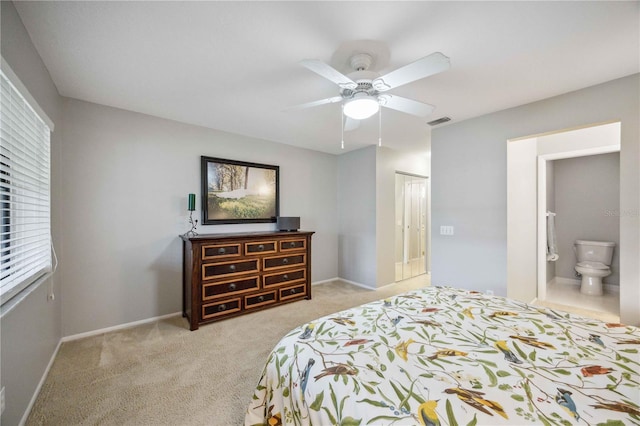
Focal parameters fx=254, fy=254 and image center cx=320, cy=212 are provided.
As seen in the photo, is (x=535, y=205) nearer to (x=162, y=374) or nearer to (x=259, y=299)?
(x=259, y=299)

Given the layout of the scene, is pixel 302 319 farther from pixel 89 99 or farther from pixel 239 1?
pixel 89 99

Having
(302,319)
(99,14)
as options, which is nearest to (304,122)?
(99,14)

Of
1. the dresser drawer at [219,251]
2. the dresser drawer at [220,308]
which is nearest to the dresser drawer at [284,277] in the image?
the dresser drawer at [220,308]

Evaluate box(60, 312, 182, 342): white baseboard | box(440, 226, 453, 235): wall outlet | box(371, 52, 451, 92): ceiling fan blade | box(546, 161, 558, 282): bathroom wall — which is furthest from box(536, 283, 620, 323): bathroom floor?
box(60, 312, 182, 342): white baseboard

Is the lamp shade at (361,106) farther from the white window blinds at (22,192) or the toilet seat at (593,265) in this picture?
the toilet seat at (593,265)

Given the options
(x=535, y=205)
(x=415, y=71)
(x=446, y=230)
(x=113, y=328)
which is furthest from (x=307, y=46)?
(x=535, y=205)

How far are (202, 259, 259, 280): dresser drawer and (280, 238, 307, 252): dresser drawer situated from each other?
0.44 metres

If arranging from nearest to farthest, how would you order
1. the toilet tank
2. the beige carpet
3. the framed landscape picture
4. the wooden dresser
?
the beige carpet < the wooden dresser < the framed landscape picture < the toilet tank

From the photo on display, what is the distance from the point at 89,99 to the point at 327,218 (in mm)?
3530

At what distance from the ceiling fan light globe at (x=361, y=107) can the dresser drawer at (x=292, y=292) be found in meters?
2.58

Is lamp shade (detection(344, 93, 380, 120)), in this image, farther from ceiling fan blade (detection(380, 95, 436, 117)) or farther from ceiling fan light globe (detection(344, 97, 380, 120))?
ceiling fan blade (detection(380, 95, 436, 117))

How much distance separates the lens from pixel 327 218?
475 cm

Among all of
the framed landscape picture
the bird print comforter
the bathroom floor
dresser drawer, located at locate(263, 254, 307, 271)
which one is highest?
the framed landscape picture

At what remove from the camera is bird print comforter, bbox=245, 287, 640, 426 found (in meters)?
0.83
